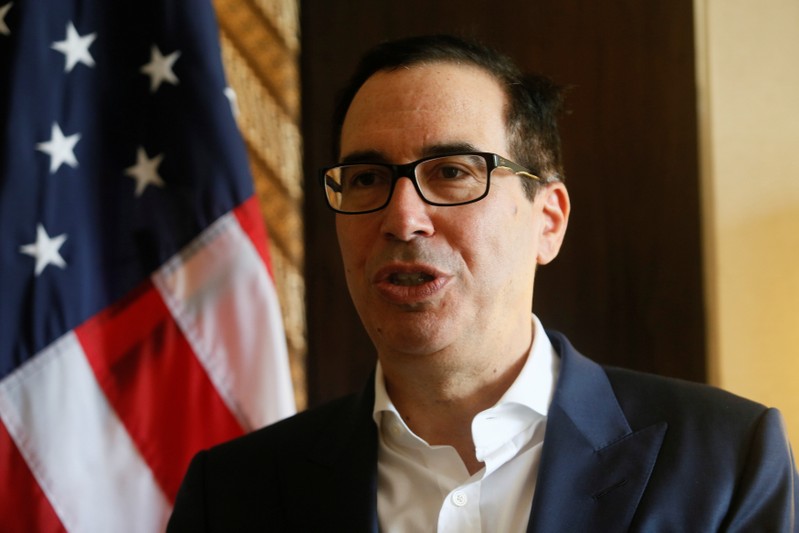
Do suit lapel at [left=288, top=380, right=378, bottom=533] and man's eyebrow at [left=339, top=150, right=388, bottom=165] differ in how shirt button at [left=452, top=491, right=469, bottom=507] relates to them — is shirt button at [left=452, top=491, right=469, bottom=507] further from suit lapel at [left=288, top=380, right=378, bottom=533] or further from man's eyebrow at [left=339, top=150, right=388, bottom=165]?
man's eyebrow at [left=339, top=150, right=388, bottom=165]

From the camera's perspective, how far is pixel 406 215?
1309 millimetres

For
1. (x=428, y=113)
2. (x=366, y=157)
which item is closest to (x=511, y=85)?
(x=428, y=113)

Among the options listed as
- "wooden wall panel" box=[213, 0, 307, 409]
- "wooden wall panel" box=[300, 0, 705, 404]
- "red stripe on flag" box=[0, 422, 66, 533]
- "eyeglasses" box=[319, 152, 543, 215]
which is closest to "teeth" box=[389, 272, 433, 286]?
"eyeglasses" box=[319, 152, 543, 215]

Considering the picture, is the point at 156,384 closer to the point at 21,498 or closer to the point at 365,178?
Answer: the point at 21,498

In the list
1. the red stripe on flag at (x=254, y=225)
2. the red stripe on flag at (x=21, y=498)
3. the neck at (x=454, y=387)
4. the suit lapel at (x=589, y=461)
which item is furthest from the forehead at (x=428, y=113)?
the red stripe on flag at (x=21, y=498)

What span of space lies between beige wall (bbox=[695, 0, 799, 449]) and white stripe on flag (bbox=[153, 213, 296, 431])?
39.9 inches

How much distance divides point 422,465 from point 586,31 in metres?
1.14

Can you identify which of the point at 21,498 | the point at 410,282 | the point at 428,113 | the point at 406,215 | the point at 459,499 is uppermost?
the point at 428,113

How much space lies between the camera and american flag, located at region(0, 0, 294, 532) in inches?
71.9

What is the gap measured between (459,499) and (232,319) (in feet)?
2.68

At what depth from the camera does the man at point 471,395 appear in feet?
4.19

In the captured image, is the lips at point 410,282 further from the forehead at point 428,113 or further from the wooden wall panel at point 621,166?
the wooden wall panel at point 621,166

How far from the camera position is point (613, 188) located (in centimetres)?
198

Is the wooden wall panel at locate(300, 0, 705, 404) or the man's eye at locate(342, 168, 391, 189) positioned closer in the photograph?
the man's eye at locate(342, 168, 391, 189)
